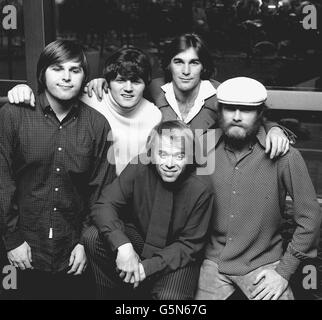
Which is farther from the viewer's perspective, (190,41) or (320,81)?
(320,81)

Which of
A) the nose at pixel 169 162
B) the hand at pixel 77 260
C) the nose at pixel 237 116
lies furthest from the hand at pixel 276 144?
the hand at pixel 77 260

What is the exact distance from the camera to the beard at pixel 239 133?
2.50 meters

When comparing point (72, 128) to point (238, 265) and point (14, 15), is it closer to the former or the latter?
point (238, 265)

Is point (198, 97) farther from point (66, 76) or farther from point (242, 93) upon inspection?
point (66, 76)

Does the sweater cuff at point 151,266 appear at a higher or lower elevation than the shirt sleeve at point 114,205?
lower

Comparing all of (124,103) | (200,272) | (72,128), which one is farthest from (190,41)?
(200,272)

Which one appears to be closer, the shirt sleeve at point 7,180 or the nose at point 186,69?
the shirt sleeve at point 7,180

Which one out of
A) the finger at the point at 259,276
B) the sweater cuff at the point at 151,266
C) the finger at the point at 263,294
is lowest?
the finger at the point at 263,294

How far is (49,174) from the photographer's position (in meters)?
2.62

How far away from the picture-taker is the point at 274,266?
2.53m

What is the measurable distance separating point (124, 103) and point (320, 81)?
70.1 inches

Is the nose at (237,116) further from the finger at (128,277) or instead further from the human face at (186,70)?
the finger at (128,277)

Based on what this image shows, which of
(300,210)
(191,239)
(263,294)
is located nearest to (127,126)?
(191,239)
